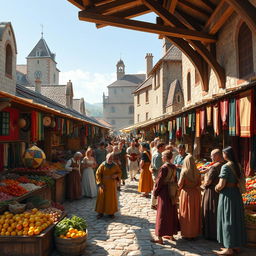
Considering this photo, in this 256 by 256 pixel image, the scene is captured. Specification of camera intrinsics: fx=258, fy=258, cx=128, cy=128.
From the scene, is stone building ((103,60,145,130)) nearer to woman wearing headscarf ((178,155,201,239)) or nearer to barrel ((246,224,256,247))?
woman wearing headscarf ((178,155,201,239))

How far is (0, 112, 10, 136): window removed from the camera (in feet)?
21.1

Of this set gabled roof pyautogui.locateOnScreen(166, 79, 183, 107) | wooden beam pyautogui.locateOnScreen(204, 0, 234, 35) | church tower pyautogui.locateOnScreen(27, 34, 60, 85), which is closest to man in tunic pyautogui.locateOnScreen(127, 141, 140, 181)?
wooden beam pyautogui.locateOnScreen(204, 0, 234, 35)

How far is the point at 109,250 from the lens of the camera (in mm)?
4809

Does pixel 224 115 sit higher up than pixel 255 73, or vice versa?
pixel 255 73

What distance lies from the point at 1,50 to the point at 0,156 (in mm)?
5381

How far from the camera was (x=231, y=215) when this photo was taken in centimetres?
459

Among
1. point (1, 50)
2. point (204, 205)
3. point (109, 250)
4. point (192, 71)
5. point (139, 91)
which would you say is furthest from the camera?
point (139, 91)

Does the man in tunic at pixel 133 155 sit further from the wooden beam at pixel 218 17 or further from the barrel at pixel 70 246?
the barrel at pixel 70 246

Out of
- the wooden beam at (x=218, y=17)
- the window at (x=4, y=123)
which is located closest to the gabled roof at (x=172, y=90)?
the wooden beam at (x=218, y=17)

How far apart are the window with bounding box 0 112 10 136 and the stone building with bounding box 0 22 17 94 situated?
4.67m

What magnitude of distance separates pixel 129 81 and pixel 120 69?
4944 millimetres

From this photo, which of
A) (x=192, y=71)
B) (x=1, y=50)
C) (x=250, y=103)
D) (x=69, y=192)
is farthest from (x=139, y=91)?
(x=250, y=103)

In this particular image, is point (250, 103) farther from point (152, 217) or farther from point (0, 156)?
point (0, 156)

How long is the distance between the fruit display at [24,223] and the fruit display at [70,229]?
216mm
